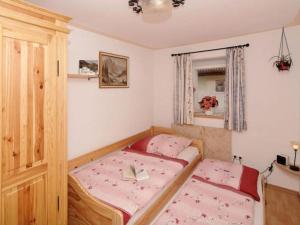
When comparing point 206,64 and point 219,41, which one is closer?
point 219,41

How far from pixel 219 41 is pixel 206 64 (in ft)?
1.55

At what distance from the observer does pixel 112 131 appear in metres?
3.01

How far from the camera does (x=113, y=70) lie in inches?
116

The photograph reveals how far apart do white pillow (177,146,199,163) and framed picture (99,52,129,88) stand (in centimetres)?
150

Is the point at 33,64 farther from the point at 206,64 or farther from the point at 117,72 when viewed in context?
the point at 206,64

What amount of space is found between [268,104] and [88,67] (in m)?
2.71

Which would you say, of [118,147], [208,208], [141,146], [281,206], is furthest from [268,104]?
[118,147]

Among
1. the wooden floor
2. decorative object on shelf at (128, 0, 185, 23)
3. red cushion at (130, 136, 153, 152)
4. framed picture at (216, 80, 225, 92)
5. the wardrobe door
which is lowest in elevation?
the wooden floor

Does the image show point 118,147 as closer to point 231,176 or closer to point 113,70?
point 113,70

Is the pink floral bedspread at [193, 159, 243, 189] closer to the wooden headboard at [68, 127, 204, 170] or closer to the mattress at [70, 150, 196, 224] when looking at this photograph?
the mattress at [70, 150, 196, 224]

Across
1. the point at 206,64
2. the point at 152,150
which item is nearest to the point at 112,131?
the point at 152,150

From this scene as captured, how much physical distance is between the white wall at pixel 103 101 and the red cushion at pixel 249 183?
1.95 m

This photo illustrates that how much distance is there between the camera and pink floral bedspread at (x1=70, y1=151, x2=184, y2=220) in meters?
1.71

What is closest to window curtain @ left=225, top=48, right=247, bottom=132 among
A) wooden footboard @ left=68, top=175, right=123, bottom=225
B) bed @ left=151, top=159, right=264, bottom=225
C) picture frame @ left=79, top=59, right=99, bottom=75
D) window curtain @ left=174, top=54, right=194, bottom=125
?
window curtain @ left=174, top=54, right=194, bottom=125
